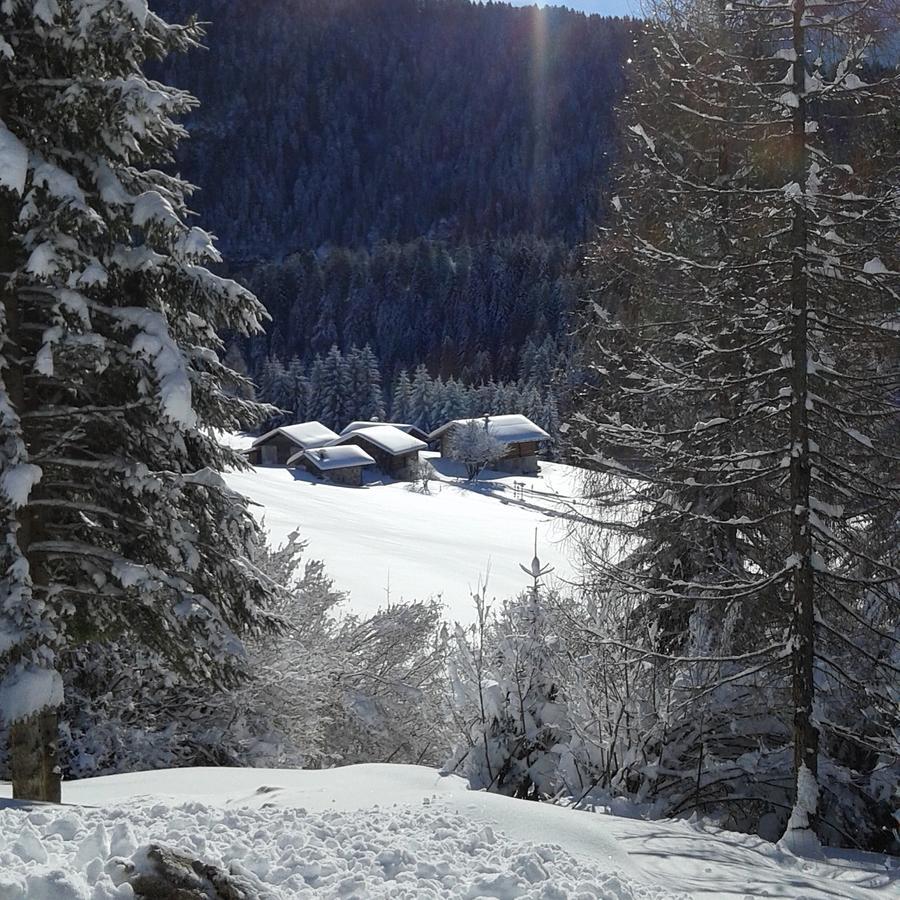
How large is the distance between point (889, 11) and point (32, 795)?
Answer: 9151mm

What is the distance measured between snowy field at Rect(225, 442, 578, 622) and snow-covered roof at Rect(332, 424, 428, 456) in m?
14.1

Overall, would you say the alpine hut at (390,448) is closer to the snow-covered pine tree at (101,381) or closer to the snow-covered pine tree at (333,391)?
the snow-covered pine tree at (333,391)

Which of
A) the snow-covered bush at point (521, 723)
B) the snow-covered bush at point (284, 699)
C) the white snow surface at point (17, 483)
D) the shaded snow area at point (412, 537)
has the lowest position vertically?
the shaded snow area at point (412, 537)

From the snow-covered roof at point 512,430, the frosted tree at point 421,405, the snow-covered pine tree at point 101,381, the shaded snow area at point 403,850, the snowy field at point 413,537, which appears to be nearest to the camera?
the shaded snow area at point 403,850

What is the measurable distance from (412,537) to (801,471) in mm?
21381

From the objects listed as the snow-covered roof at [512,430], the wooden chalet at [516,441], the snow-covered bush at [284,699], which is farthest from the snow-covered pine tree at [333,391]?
the snow-covered bush at [284,699]

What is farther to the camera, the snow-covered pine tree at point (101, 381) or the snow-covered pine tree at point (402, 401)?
the snow-covered pine tree at point (402, 401)

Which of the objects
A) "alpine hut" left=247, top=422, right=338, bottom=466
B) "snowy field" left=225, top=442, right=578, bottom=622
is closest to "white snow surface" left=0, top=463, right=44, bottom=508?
"snowy field" left=225, top=442, right=578, bottom=622

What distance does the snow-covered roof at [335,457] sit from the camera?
175 feet

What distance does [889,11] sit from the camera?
23.3ft

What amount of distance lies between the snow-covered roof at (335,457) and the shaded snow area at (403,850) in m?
46.9

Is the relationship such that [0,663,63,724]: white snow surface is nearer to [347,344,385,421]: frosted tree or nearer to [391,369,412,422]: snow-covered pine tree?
[391,369,412,422]: snow-covered pine tree

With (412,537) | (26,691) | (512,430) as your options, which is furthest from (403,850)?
(512,430)

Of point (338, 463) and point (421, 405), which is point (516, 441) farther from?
point (421, 405)
